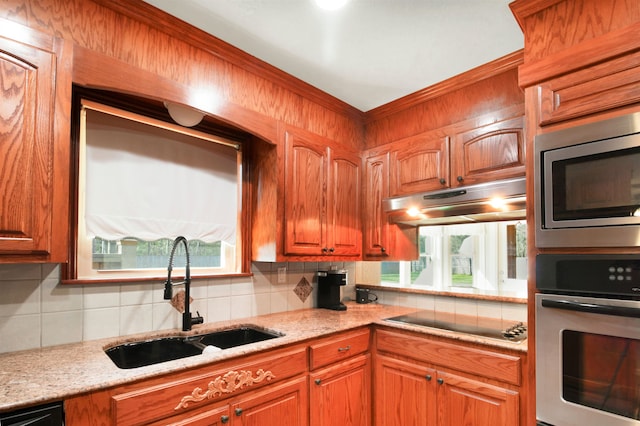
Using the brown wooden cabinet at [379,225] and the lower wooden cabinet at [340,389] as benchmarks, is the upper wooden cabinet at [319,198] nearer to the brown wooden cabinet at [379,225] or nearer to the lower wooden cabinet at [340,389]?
the brown wooden cabinet at [379,225]

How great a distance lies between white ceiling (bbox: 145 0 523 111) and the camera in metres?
1.71

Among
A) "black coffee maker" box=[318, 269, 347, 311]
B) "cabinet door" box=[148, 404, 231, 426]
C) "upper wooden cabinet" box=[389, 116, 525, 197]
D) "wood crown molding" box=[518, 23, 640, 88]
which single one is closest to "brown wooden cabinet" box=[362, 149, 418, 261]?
"upper wooden cabinet" box=[389, 116, 525, 197]

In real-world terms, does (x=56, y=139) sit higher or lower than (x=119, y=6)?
lower

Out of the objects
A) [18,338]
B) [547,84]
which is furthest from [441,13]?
[18,338]

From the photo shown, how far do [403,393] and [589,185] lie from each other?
1529mm

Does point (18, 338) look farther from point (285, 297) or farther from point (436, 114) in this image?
point (436, 114)

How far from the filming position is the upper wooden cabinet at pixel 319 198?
2381 millimetres

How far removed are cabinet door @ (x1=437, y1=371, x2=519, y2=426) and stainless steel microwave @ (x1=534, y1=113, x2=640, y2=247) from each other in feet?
2.85

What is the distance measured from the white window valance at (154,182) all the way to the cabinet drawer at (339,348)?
2.97ft

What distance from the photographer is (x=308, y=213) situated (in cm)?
247

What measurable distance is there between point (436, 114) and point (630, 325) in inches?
66.4

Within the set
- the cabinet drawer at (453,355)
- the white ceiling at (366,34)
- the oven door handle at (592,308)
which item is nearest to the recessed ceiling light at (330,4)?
the white ceiling at (366,34)

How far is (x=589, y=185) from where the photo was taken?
1410 millimetres

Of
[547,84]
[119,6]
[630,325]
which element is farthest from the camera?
[119,6]
